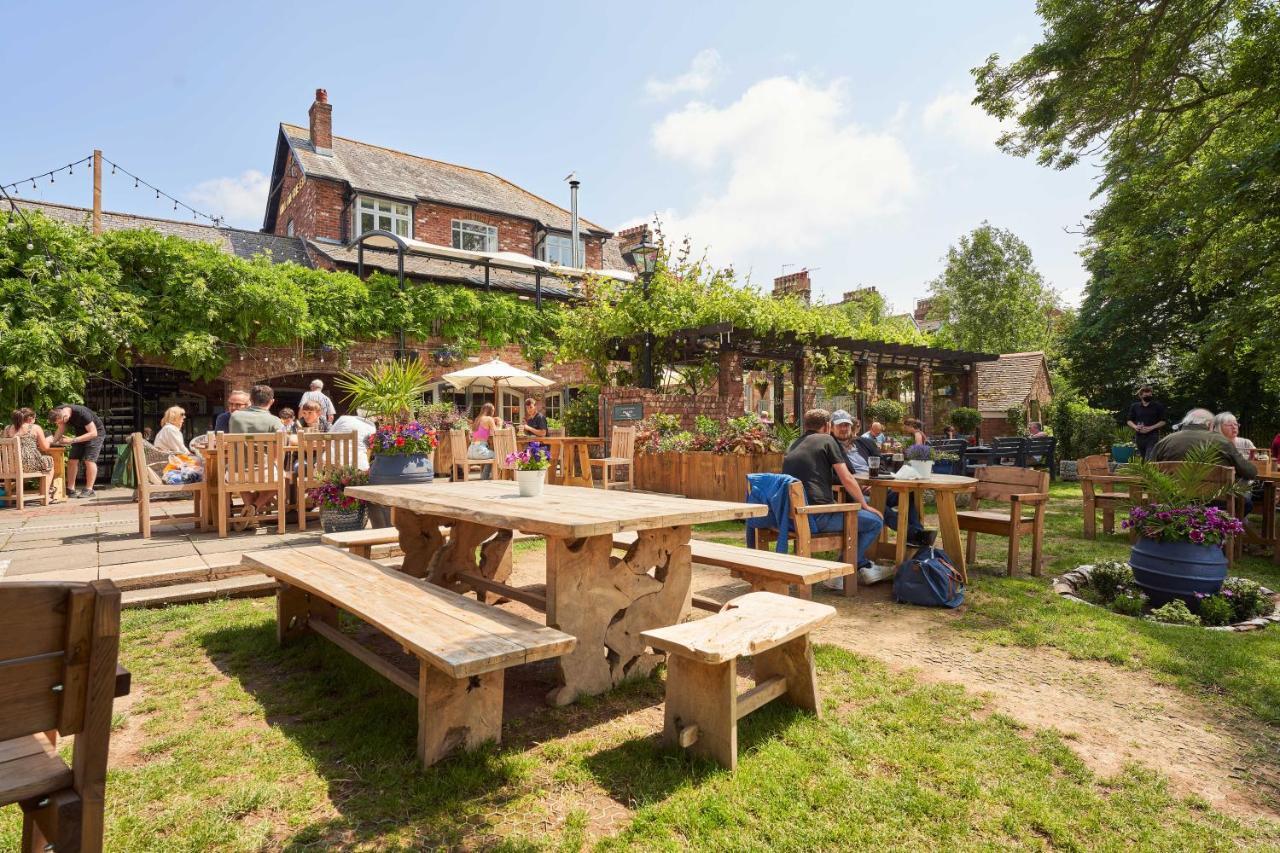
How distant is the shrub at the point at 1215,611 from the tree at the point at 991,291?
79.9 feet

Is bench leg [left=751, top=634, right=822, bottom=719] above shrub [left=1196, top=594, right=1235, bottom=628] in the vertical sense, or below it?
above

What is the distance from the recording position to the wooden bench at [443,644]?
203 cm

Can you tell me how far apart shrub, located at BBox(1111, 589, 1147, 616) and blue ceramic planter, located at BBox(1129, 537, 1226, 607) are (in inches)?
5.2

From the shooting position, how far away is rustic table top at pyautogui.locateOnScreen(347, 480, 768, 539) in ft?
8.20

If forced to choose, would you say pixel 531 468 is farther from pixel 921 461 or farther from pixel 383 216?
pixel 383 216

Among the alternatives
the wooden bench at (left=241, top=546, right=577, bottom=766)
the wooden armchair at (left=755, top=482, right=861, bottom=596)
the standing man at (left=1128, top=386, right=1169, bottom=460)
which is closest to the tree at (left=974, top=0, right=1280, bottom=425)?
the standing man at (left=1128, top=386, right=1169, bottom=460)

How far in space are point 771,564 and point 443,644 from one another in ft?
5.83

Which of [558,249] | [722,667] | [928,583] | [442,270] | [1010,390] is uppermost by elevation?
[558,249]

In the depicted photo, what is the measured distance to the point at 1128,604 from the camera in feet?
14.0

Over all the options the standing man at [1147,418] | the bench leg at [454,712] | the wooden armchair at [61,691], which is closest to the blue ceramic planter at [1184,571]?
the bench leg at [454,712]

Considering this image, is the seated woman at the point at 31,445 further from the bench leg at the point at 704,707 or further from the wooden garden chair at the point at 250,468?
the bench leg at the point at 704,707

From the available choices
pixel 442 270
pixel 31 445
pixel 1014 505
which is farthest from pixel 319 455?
pixel 442 270

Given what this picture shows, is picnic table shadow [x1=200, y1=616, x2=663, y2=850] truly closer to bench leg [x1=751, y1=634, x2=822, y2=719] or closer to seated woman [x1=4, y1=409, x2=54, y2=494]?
bench leg [x1=751, y1=634, x2=822, y2=719]

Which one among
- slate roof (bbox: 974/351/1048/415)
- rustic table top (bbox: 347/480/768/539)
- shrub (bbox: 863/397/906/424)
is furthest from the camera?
slate roof (bbox: 974/351/1048/415)
